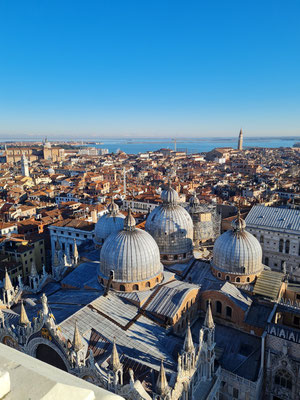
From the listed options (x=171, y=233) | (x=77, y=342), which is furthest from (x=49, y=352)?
(x=171, y=233)

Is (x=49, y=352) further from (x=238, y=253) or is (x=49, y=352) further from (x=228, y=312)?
(x=238, y=253)

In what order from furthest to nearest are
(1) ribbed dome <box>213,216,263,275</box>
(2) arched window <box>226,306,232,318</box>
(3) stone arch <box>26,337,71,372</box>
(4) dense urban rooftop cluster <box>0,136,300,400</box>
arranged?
(1) ribbed dome <box>213,216,263,275</box>, (2) arched window <box>226,306,232,318</box>, (3) stone arch <box>26,337,71,372</box>, (4) dense urban rooftop cluster <box>0,136,300,400</box>

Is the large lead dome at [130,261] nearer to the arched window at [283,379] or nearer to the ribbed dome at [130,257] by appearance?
the ribbed dome at [130,257]

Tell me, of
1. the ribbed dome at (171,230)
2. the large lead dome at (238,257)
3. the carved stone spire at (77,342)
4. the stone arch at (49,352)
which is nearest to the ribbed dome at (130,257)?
the ribbed dome at (171,230)

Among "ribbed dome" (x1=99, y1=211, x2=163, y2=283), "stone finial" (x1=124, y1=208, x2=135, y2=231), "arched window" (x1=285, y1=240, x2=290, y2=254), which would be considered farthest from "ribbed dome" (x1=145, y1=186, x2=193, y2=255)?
"arched window" (x1=285, y1=240, x2=290, y2=254)

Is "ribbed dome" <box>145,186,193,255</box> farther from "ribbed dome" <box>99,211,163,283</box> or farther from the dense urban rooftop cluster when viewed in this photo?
"ribbed dome" <box>99,211,163,283</box>

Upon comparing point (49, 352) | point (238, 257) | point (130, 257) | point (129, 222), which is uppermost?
point (129, 222)

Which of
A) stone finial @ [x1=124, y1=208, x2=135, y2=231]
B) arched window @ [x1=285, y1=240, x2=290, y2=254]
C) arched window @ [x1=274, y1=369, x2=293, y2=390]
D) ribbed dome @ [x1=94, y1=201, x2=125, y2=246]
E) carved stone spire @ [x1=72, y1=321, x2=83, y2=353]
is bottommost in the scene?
arched window @ [x1=274, y1=369, x2=293, y2=390]
